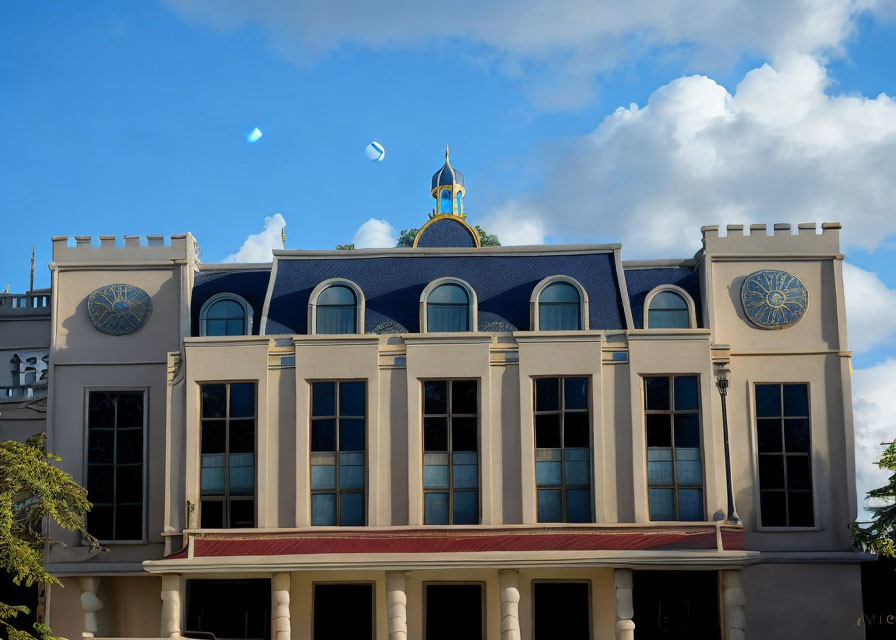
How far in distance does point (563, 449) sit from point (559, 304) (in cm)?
477

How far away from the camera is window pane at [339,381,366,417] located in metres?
38.8

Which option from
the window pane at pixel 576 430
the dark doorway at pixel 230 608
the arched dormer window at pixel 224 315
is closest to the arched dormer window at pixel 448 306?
the window pane at pixel 576 430

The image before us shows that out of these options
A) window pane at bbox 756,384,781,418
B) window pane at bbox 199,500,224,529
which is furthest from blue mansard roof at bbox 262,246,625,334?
window pane at bbox 199,500,224,529

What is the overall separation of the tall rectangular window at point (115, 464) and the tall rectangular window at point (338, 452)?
6846mm

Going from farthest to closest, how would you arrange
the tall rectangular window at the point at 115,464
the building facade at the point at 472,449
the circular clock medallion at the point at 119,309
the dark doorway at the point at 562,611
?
1. the circular clock medallion at the point at 119,309
2. the tall rectangular window at the point at 115,464
3. the dark doorway at the point at 562,611
4. the building facade at the point at 472,449

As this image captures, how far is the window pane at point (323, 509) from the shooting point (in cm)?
3819

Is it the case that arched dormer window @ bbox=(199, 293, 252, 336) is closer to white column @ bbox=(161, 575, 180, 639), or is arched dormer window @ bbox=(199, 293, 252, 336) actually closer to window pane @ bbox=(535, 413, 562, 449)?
white column @ bbox=(161, 575, 180, 639)

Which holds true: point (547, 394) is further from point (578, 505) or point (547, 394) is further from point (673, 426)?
point (673, 426)

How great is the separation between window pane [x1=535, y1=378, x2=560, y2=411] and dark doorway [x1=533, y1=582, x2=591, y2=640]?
5.29 m

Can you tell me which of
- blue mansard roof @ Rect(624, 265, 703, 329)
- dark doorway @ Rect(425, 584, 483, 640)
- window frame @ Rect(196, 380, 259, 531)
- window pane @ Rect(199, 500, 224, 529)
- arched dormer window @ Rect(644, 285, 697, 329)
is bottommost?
dark doorway @ Rect(425, 584, 483, 640)

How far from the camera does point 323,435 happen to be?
127ft

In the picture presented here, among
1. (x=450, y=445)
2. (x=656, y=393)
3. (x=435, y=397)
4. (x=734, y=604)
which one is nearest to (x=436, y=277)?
(x=435, y=397)

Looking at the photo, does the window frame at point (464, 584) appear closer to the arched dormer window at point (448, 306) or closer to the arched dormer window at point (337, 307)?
the arched dormer window at point (448, 306)

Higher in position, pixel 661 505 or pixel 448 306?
pixel 448 306
